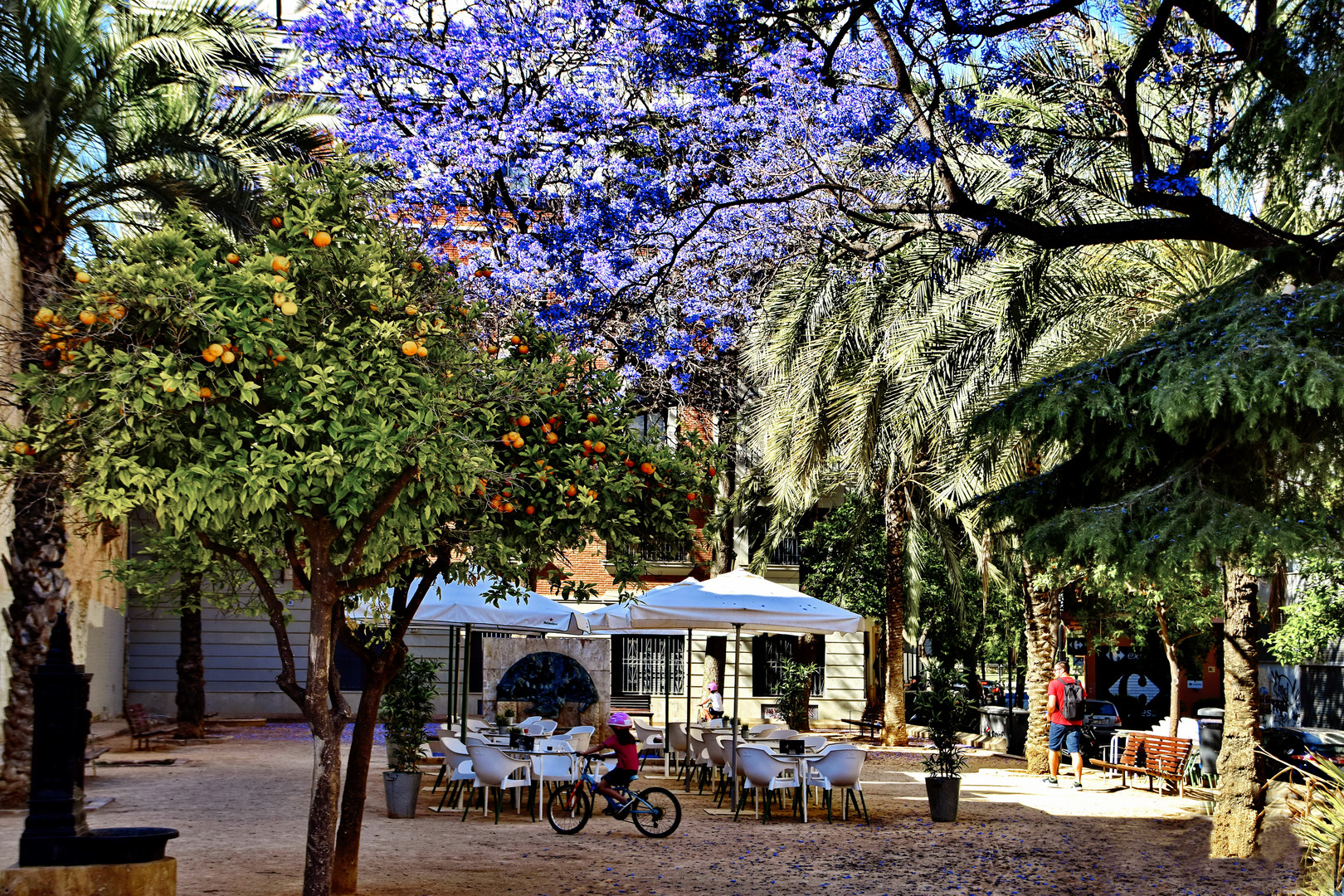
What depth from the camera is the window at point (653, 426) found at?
A: 8.88 meters

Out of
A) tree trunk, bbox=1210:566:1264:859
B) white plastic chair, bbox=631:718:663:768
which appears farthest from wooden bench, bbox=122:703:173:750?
tree trunk, bbox=1210:566:1264:859

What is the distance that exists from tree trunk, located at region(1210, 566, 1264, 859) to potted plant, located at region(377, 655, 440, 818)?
7601 mm

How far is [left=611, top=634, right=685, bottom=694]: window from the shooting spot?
29484 mm

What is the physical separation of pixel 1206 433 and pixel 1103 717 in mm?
22176

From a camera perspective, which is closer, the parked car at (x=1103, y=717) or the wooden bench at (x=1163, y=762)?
the wooden bench at (x=1163, y=762)

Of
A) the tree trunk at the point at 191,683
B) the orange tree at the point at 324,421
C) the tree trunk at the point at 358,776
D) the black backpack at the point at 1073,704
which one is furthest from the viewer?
the tree trunk at the point at 191,683

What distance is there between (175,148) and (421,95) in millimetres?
7767

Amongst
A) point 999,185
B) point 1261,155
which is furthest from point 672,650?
point 1261,155

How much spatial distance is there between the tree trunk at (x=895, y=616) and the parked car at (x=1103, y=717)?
445 centimetres

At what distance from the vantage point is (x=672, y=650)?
29.5 meters

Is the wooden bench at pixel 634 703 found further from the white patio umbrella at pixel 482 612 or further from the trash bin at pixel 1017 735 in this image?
the white patio umbrella at pixel 482 612

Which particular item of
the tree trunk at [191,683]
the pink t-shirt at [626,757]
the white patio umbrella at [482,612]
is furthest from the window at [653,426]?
the tree trunk at [191,683]

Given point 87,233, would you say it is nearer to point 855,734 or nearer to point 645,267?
point 645,267

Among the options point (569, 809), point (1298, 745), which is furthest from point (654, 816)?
point (1298, 745)
